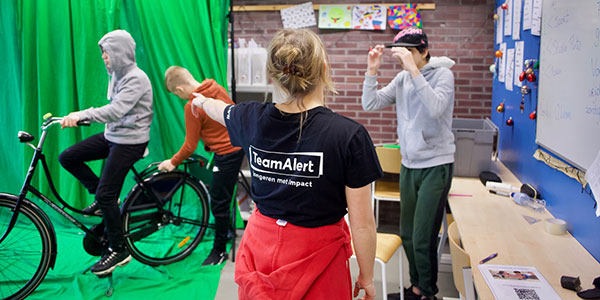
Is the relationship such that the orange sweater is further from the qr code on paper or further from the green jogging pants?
the qr code on paper

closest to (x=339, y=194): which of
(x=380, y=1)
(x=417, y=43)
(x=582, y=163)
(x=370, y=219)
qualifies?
(x=370, y=219)

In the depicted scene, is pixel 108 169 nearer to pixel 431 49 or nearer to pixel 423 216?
pixel 423 216

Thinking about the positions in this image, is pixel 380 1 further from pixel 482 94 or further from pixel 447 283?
pixel 447 283

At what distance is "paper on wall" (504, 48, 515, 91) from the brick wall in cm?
62

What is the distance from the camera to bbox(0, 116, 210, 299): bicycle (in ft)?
8.05

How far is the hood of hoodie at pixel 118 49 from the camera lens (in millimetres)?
2562

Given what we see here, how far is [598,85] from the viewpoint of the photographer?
1.66 meters

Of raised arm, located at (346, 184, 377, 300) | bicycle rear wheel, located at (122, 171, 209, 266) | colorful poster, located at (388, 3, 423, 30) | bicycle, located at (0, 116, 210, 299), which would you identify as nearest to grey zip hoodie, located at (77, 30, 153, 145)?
bicycle, located at (0, 116, 210, 299)

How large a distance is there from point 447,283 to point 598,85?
1.67 meters

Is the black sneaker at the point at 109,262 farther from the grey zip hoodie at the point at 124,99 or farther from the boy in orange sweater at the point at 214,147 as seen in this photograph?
the grey zip hoodie at the point at 124,99

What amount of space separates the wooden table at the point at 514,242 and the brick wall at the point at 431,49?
1.48m

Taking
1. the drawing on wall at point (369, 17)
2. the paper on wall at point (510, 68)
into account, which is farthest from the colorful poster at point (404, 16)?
the paper on wall at point (510, 68)

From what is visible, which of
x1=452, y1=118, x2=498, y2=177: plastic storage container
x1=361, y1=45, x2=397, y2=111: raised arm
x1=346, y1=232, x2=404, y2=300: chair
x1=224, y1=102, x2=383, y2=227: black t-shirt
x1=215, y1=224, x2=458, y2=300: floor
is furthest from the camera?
x1=452, y1=118, x2=498, y2=177: plastic storage container

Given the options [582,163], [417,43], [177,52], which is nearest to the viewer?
[582,163]
